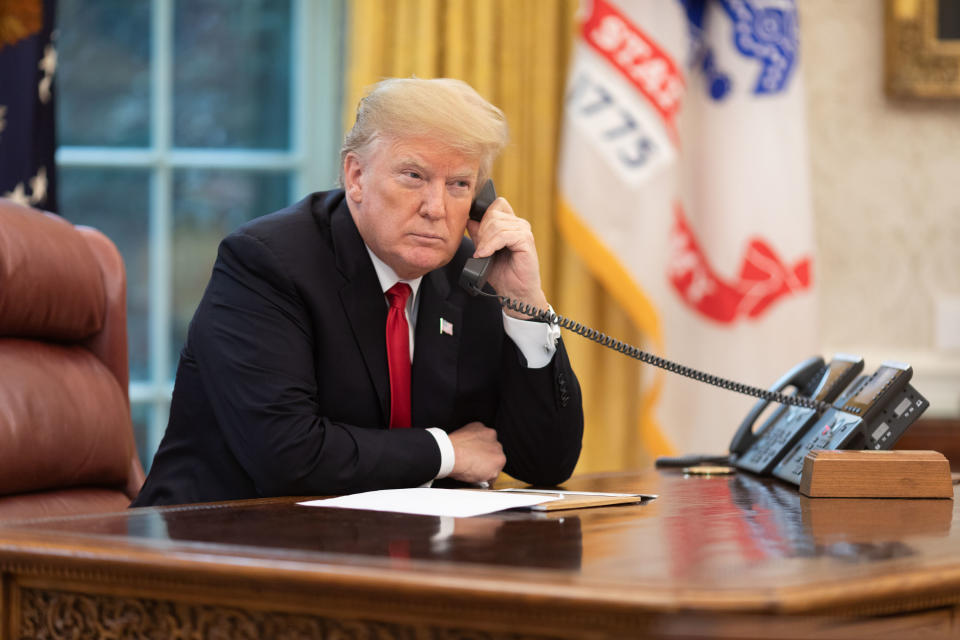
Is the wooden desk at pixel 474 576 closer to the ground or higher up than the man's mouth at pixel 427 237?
closer to the ground

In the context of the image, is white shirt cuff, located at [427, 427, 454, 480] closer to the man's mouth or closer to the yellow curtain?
the man's mouth

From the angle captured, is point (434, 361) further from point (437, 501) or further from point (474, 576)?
point (474, 576)

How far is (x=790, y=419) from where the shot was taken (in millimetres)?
2168

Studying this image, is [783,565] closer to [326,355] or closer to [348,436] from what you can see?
[348,436]

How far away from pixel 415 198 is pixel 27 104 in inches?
61.6

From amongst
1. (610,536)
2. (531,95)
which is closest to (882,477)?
(610,536)

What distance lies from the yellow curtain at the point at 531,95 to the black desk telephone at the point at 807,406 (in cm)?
134

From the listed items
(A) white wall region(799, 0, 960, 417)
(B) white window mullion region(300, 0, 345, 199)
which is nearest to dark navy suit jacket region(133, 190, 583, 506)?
(B) white window mullion region(300, 0, 345, 199)

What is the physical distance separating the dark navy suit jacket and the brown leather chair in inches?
6.9

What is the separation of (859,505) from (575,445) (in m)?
0.69

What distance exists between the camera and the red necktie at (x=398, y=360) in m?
2.12

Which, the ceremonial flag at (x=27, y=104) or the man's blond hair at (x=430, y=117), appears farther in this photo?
the ceremonial flag at (x=27, y=104)

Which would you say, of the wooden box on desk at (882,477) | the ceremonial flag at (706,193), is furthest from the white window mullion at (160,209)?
the wooden box on desk at (882,477)

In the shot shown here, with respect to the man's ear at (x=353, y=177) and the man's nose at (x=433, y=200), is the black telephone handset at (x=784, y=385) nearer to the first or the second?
the man's nose at (x=433, y=200)
